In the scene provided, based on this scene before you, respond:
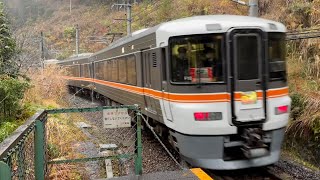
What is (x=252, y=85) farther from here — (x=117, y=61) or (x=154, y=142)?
(x=117, y=61)

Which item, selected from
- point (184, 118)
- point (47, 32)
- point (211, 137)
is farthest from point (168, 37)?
point (47, 32)

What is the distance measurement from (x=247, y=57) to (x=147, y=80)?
2.87 m

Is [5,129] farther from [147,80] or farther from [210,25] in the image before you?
[210,25]

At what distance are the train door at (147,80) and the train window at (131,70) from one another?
1.01m

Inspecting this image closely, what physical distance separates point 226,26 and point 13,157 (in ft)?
14.0

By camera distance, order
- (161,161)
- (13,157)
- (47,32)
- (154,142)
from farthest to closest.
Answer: (47,32) → (154,142) → (161,161) → (13,157)

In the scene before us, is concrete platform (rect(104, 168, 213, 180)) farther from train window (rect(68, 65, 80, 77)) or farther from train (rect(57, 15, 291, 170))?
train window (rect(68, 65, 80, 77))

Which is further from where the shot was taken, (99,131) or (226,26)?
(99,131)

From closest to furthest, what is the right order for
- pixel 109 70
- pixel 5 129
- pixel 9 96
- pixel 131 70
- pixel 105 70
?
pixel 5 129, pixel 9 96, pixel 131 70, pixel 109 70, pixel 105 70

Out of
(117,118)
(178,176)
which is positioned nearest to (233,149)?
(178,176)

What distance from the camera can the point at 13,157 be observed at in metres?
3.36

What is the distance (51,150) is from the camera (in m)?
7.22

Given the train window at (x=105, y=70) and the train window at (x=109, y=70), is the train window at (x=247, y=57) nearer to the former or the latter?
the train window at (x=109, y=70)

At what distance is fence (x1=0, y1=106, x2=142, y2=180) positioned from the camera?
349 cm
